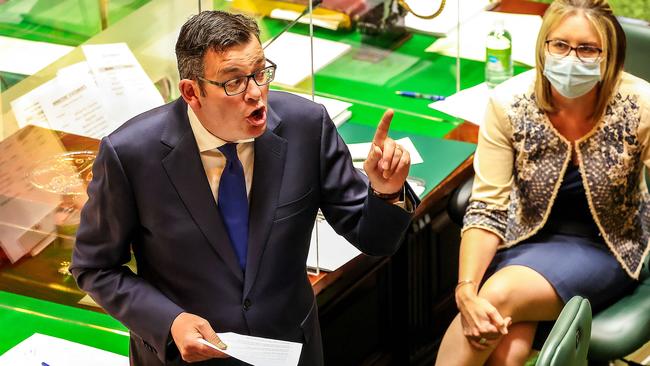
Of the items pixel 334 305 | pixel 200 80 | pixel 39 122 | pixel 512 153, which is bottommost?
pixel 334 305

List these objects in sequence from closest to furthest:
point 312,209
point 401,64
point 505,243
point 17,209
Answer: point 312,209, point 17,209, point 505,243, point 401,64

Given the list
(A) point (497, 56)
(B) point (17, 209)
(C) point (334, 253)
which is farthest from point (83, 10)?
(A) point (497, 56)

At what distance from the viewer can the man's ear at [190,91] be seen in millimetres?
2150

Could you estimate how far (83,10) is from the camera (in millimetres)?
3314

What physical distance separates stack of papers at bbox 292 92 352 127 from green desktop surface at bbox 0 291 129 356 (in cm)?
126

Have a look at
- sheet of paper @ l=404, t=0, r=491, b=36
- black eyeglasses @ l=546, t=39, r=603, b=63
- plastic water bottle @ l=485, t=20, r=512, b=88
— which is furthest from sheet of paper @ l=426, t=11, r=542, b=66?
black eyeglasses @ l=546, t=39, r=603, b=63

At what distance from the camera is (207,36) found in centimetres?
211

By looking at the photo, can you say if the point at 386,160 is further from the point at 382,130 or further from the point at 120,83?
the point at 120,83

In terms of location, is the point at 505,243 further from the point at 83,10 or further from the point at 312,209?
the point at 83,10

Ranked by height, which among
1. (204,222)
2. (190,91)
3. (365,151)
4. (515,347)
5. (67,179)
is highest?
(190,91)

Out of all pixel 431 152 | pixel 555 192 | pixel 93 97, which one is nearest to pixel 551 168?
pixel 555 192

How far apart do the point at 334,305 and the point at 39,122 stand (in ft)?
3.11

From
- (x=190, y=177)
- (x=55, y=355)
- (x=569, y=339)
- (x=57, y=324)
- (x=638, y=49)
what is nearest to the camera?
(x=190, y=177)

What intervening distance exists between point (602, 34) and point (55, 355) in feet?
5.36
